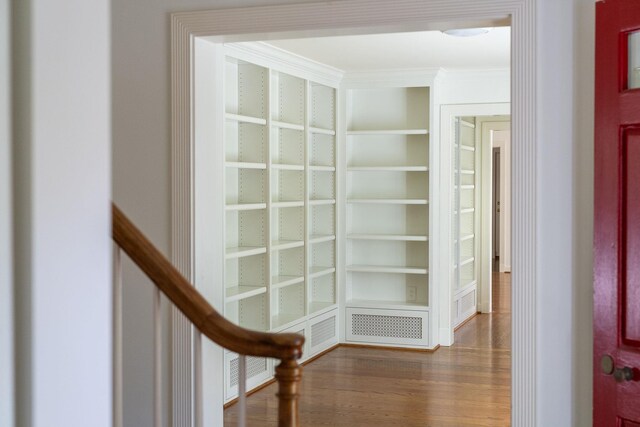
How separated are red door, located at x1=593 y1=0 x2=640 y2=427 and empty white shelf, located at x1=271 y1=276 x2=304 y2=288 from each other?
166 inches

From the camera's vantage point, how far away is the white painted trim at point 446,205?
7891 millimetres

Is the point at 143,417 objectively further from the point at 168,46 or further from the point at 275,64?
the point at 275,64

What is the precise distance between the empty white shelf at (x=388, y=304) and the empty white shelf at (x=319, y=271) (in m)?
0.41

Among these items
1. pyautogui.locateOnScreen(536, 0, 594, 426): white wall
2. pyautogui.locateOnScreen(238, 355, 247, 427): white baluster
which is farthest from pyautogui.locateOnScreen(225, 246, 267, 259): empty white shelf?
pyautogui.locateOnScreen(238, 355, 247, 427): white baluster

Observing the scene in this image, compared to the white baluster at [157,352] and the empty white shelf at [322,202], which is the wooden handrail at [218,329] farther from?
the empty white shelf at [322,202]

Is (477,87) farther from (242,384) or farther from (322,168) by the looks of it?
(242,384)

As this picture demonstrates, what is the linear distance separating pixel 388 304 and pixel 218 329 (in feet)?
20.5

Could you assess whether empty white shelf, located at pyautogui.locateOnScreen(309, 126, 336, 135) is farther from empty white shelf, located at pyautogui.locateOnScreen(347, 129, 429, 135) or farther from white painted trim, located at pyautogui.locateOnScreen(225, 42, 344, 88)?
white painted trim, located at pyautogui.locateOnScreen(225, 42, 344, 88)

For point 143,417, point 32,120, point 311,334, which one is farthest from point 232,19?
point 311,334

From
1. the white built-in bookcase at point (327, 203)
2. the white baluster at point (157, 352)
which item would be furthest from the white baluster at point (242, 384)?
Answer: the white built-in bookcase at point (327, 203)

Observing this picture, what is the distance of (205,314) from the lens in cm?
202

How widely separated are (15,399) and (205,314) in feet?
1.68

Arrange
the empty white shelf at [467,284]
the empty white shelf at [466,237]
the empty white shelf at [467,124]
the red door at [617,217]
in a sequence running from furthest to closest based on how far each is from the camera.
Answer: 1. the empty white shelf at [466,237]
2. the empty white shelf at [467,284]
3. the empty white shelf at [467,124]
4. the red door at [617,217]

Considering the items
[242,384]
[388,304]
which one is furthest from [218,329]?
[388,304]
